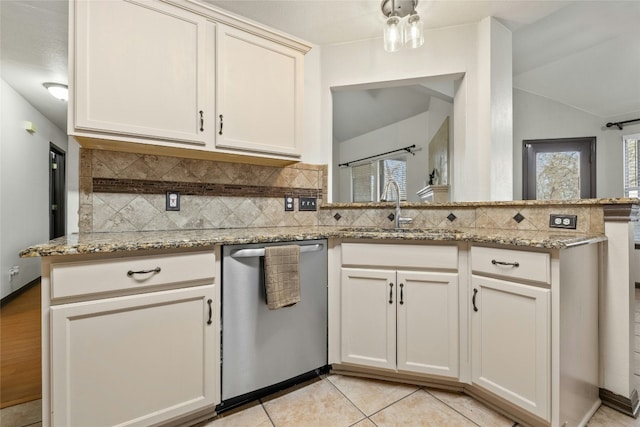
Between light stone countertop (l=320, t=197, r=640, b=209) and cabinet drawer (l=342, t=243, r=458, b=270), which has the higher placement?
light stone countertop (l=320, t=197, r=640, b=209)

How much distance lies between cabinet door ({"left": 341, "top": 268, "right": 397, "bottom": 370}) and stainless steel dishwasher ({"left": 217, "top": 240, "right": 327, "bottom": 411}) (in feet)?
0.43

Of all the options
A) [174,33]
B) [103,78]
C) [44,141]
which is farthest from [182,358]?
[44,141]

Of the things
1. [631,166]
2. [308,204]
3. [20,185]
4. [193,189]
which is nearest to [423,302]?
[308,204]

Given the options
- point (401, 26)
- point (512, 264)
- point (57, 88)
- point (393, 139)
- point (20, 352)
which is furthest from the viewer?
point (393, 139)

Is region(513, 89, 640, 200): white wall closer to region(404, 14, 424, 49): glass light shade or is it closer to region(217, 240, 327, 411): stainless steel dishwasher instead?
region(404, 14, 424, 49): glass light shade

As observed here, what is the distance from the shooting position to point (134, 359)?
3.72ft

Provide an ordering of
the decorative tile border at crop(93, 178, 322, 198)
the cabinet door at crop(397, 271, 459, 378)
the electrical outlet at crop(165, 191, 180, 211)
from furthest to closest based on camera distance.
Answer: the electrical outlet at crop(165, 191, 180, 211) → the decorative tile border at crop(93, 178, 322, 198) → the cabinet door at crop(397, 271, 459, 378)

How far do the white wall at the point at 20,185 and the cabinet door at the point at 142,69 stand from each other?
112 inches

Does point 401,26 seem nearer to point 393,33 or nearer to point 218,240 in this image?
point 393,33

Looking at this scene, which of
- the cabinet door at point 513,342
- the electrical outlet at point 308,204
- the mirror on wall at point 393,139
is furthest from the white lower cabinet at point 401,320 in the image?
the mirror on wall at point 393,139

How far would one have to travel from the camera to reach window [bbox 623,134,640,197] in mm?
3619

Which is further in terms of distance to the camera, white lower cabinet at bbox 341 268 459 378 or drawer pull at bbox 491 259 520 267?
white lower cabinet at bbox 341 268 459 378

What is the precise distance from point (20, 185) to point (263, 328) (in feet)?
12.8

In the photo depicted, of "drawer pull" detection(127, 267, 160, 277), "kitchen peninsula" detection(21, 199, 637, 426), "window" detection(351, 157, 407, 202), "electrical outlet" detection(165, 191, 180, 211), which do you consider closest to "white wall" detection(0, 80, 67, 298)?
"electrical outlet" detection(165, 191, 180, 211)
